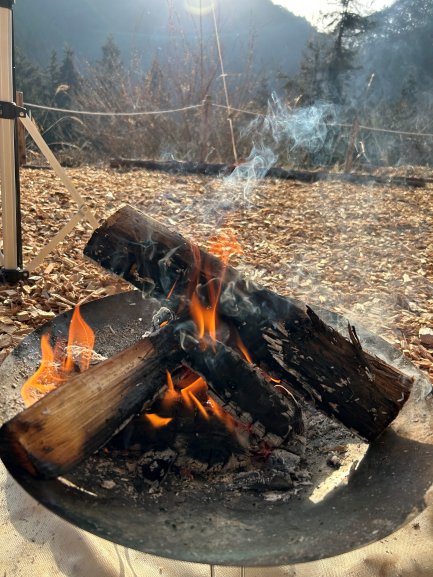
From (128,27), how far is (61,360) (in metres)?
58.1

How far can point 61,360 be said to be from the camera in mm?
2023

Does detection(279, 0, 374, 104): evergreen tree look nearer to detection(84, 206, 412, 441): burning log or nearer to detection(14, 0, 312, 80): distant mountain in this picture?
detection(84, 206, 412, 441): burning log

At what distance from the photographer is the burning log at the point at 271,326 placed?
165 cm

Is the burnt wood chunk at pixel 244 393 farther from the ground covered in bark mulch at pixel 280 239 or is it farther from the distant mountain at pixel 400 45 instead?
the distant mountain at pixel 400 45

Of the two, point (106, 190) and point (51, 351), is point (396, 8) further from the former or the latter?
point (51, 351)

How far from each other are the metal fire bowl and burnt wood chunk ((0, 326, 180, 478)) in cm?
9

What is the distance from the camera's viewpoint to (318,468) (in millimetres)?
1662

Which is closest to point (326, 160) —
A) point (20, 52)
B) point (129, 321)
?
point (129, 321)

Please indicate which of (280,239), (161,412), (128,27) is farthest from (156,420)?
(128,27)

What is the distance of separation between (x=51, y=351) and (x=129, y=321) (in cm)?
51

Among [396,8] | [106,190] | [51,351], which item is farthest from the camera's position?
[396,8]

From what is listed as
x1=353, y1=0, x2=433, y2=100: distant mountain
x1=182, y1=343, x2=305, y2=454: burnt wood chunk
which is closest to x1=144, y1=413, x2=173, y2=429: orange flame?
x1=182, y1=343, x2=305, y2=454: burnt wood chunk

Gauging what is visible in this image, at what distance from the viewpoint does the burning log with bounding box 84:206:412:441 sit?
1652 mm

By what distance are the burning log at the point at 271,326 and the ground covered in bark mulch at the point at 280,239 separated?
1258 mm
